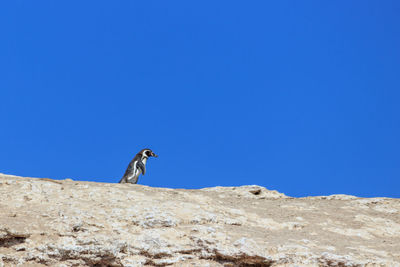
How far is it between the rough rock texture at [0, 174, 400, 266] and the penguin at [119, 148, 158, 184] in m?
7.67

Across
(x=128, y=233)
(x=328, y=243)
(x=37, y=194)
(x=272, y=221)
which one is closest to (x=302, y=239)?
(x=328, y=243)

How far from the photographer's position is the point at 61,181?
1104cm

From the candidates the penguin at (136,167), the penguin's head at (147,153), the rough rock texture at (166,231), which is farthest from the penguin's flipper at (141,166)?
the rough rock texture at (166,231)

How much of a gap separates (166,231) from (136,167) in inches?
425

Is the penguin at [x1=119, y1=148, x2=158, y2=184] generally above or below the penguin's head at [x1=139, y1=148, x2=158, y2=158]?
below

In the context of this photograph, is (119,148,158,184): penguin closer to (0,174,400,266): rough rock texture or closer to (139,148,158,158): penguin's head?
(139,148,158,158): penguin's head

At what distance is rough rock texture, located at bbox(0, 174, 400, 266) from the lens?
312 inches

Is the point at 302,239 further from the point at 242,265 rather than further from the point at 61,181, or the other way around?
the point at 61,181

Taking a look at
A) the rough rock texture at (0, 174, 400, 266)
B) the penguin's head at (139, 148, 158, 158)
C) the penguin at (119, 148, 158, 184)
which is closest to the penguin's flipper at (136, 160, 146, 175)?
the penguin at (119, 148, 158, 184)

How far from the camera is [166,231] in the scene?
8.45m

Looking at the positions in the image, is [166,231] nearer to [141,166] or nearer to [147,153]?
[141,166]

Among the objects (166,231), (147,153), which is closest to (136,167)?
(147,153)

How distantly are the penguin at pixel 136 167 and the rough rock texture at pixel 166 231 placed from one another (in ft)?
25.2

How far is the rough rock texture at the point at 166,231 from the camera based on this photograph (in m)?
7.92
